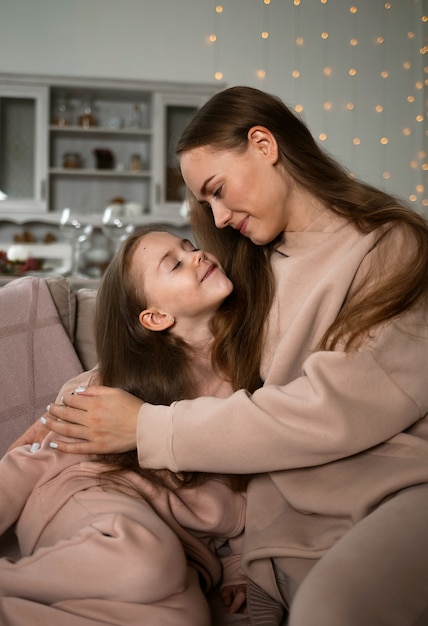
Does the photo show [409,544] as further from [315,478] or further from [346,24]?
[346,24]

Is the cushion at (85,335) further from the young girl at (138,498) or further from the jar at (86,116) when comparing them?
the jar at (86,116)

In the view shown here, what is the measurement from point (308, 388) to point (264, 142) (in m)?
0.53

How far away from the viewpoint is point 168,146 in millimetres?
5406

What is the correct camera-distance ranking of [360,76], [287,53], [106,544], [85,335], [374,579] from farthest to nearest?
[360,76], [287,53], [85,335], [106,544], [374,579]

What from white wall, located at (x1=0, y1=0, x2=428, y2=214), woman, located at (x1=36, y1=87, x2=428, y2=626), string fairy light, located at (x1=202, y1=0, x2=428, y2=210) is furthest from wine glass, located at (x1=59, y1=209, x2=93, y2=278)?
string fairy light, located at (x1=202, y1=0, x2=428, y2=210)

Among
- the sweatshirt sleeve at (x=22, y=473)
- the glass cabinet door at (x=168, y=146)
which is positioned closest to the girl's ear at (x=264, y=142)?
the sweatshirt sleeve at (x=22, y=473)

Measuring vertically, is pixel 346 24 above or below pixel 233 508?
above

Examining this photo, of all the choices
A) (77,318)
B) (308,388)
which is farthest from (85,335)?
(308,388)

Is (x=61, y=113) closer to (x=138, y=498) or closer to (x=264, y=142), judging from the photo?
(x=264, y=142)

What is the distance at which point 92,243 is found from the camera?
5.48 meters

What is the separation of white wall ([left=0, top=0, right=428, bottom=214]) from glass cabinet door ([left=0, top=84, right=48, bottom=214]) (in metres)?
0.26

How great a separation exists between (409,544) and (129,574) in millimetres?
417

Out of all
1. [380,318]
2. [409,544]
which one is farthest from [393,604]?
[380,318]

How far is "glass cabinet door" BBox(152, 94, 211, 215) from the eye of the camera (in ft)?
17.7
